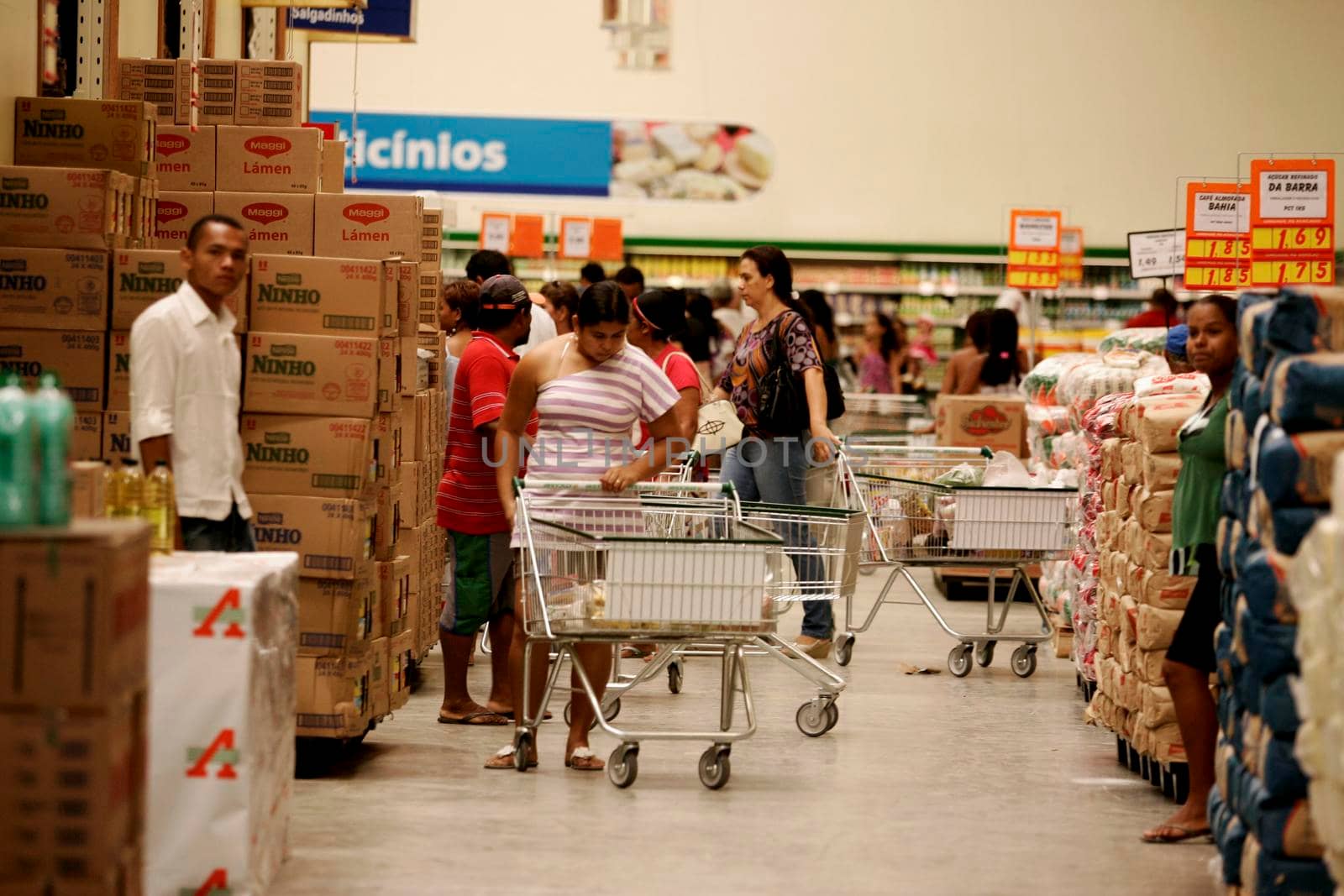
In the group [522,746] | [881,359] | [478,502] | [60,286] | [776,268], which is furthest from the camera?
[881,359]

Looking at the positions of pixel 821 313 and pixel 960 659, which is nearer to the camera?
pixel 960 659

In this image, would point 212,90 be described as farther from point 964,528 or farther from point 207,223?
point 964,528

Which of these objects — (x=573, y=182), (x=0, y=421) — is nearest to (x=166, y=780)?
(x=0, y=421)

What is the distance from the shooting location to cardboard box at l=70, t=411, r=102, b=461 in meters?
5.18

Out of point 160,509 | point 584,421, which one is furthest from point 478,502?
point 160,509

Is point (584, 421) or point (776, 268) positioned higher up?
point (776, 268)

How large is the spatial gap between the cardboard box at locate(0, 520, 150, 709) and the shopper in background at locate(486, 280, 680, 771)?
2.59 metres

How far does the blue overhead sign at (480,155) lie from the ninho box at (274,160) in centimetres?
1287

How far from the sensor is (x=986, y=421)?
35.3ft

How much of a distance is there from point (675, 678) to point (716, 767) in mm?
1813

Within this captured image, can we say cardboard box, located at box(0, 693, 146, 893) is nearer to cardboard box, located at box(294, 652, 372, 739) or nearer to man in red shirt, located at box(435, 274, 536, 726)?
cardboard box, located at box(294, 652, 372, 739)

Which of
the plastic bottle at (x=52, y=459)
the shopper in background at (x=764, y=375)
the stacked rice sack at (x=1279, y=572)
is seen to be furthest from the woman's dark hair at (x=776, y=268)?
the plastic bottle at (x=52, y=459)

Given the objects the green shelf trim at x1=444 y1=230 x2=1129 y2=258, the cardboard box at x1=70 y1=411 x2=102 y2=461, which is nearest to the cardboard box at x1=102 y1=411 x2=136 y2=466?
the cardboard box at x1=70 y1=411 x2=102 y2=461

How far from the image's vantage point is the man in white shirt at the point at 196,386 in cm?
443
